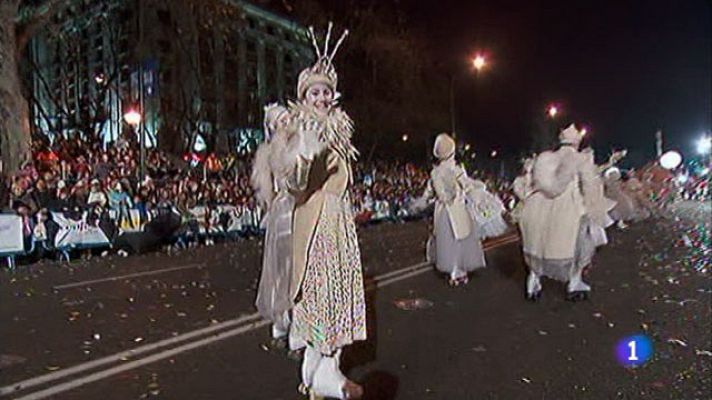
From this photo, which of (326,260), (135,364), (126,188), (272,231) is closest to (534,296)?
(272,231)

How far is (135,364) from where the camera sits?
6172 mm

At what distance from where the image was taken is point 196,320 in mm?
8227

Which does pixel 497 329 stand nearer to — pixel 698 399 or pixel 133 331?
pixel 698 399

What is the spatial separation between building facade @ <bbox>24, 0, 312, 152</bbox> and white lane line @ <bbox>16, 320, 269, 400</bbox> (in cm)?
2138

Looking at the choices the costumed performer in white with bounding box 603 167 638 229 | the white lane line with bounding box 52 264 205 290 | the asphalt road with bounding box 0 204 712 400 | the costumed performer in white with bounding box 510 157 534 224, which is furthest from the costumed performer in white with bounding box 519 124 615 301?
the costumed performer in white with bounding box 603 167 638 229

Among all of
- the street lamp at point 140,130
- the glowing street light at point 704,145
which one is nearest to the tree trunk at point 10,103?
the street lamp at point 140,130

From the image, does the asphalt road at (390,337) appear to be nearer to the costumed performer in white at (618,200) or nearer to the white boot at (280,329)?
the white boot at (280,329)

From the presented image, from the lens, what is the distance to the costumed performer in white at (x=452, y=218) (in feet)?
34.3

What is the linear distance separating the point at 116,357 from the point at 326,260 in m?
3.25

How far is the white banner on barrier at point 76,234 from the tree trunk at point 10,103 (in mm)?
3606

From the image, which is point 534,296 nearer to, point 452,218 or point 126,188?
point 452,218

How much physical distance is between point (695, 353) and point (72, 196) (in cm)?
1396

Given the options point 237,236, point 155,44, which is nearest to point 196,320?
point 237,236

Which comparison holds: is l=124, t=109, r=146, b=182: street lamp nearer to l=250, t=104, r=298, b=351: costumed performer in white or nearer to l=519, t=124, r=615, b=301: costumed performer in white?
l=519, t=124, r=615, b=301: costumed performer in white
